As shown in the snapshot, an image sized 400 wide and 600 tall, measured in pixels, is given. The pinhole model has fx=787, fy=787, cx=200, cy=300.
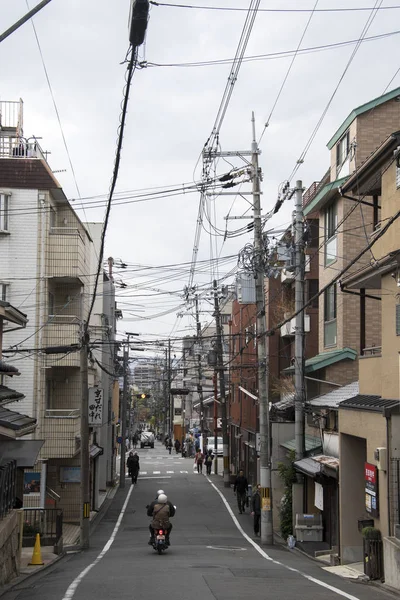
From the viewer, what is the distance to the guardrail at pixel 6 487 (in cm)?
1630

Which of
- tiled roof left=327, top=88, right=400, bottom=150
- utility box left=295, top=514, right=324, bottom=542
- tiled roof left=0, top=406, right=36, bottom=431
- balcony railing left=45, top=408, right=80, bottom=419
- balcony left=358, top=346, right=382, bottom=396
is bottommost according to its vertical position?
utility box left=295, top=514, right=324, bottom=542

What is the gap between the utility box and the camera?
2555cm

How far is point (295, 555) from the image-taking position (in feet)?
79.2

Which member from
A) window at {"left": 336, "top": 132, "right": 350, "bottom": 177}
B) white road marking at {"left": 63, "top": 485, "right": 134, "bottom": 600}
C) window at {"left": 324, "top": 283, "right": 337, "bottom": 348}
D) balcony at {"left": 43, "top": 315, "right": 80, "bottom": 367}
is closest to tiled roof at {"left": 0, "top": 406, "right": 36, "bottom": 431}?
white road marking at {"left": 63, "top": 485, "right": 134, "bottom": 600}

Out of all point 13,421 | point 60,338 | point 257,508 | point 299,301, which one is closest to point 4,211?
point 60,338

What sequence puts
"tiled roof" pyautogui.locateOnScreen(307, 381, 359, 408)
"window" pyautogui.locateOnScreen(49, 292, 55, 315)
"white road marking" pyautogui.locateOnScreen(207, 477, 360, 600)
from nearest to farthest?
"white road marking" pyautogui.locateOnScreen(207, 477, 360, 600) → "tiled roof" pyautogui.locateOnScreen(307, 381, 359, 408) → "window" pyautogui.locateOnScreen(49, 292, 55, 315)

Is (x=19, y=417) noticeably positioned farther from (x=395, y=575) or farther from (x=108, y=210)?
(x=395, y=575)

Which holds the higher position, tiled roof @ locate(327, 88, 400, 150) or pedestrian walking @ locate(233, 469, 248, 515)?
tiled roof @ locate(327, 88, 400, 150)

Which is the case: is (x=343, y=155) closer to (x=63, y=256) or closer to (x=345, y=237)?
(x=345, y=237)

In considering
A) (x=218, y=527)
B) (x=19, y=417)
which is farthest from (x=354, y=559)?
(x=218, y=527)

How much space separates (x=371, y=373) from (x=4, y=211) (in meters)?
17.5

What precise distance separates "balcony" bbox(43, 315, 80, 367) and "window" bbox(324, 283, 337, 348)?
999 centimetres

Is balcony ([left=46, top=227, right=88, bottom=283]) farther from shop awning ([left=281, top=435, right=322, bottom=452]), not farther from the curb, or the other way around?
the curb

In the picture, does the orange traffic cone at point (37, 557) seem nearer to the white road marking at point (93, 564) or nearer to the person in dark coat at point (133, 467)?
the white road marking at point (93, 564)
